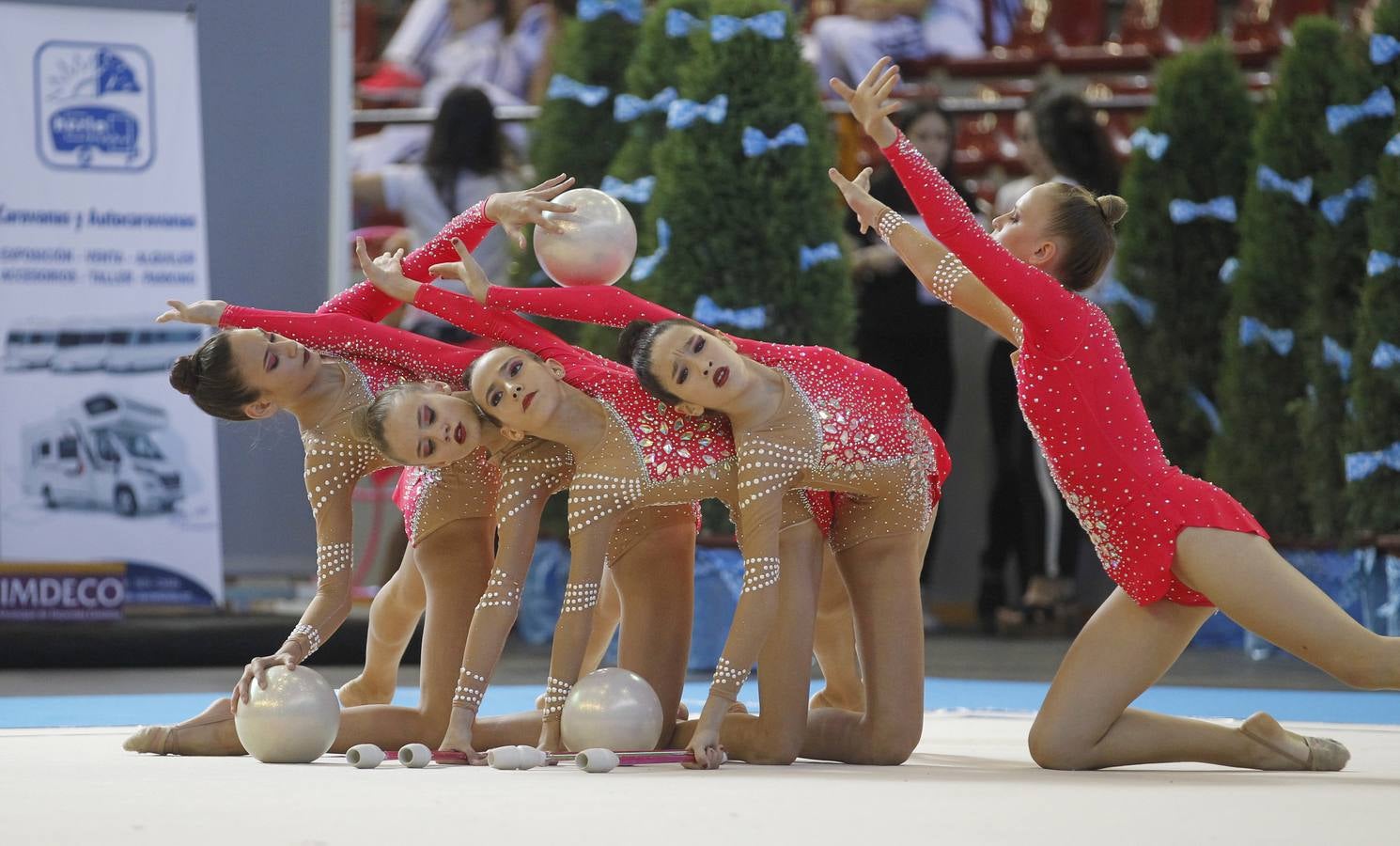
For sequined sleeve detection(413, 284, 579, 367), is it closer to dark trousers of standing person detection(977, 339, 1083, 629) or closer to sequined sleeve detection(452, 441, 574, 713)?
sequined sleeve detection(452, 441, 574, 713)

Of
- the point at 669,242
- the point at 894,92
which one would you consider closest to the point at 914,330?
the point at 669,242

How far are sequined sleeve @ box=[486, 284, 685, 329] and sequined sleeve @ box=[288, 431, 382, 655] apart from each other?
46 centimetres

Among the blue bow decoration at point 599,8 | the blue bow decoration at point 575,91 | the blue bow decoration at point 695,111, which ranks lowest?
the blue bow decoration at point 695,111

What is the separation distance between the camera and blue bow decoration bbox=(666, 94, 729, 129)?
6777mm

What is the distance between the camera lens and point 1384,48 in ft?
21.9

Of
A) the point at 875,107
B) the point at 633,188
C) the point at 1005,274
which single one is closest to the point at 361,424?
the point at 875,107

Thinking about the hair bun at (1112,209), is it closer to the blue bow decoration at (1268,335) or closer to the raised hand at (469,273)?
the raised hand at (469,273)

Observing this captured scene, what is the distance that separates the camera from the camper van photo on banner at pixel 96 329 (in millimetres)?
6238

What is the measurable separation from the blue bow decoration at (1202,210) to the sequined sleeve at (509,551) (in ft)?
14.2

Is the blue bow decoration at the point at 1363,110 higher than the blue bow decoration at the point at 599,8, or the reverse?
the blue bow decoration at the point at 599,8

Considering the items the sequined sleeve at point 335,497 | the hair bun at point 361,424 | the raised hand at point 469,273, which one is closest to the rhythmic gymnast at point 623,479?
the raised hand at point 469,273

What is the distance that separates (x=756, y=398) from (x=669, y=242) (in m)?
3.26

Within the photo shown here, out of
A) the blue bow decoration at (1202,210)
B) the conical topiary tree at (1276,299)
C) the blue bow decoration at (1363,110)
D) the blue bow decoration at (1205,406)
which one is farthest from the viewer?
the blue bow decoration at (1205,406)

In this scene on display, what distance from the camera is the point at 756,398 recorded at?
12.1 ft
